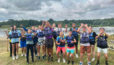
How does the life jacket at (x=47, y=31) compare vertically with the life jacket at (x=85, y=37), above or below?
above

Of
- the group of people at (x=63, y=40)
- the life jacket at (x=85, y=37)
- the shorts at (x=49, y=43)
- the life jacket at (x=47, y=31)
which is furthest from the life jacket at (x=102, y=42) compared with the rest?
the life jacket at (x=47, y=31)

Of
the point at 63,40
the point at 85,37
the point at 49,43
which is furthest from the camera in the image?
the point at 49,43

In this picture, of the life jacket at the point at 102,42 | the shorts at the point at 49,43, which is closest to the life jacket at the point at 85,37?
the life jacket at the point at 102,42

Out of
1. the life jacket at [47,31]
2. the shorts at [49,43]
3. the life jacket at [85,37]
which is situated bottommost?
the shorts at [49,43]

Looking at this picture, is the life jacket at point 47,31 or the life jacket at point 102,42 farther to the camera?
the life jacket at point 47,31

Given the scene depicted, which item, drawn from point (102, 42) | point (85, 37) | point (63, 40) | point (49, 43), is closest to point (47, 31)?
point (49, 43)

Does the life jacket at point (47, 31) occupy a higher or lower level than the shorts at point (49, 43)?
higher

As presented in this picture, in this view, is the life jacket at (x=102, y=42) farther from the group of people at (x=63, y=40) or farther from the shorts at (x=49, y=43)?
the shorts at (x=49, y=43)

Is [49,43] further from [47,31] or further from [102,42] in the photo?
[102,42]

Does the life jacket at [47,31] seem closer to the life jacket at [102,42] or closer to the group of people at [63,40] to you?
the group of people at [63,40]

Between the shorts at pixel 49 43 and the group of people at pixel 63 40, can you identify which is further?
the shorts at pixel 49 43

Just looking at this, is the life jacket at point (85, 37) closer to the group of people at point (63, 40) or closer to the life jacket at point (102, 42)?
the group of people at point (63, 40)

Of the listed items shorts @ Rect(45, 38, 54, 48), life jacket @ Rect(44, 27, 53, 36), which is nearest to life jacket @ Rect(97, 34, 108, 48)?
shorts @ Rect(45, 38, 54, 48)

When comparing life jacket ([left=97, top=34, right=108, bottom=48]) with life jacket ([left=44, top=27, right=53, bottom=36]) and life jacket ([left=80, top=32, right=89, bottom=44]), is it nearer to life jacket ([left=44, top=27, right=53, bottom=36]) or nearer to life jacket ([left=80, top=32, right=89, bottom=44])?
life jacket ([left=80, top=32, right=89, bottom=44])
